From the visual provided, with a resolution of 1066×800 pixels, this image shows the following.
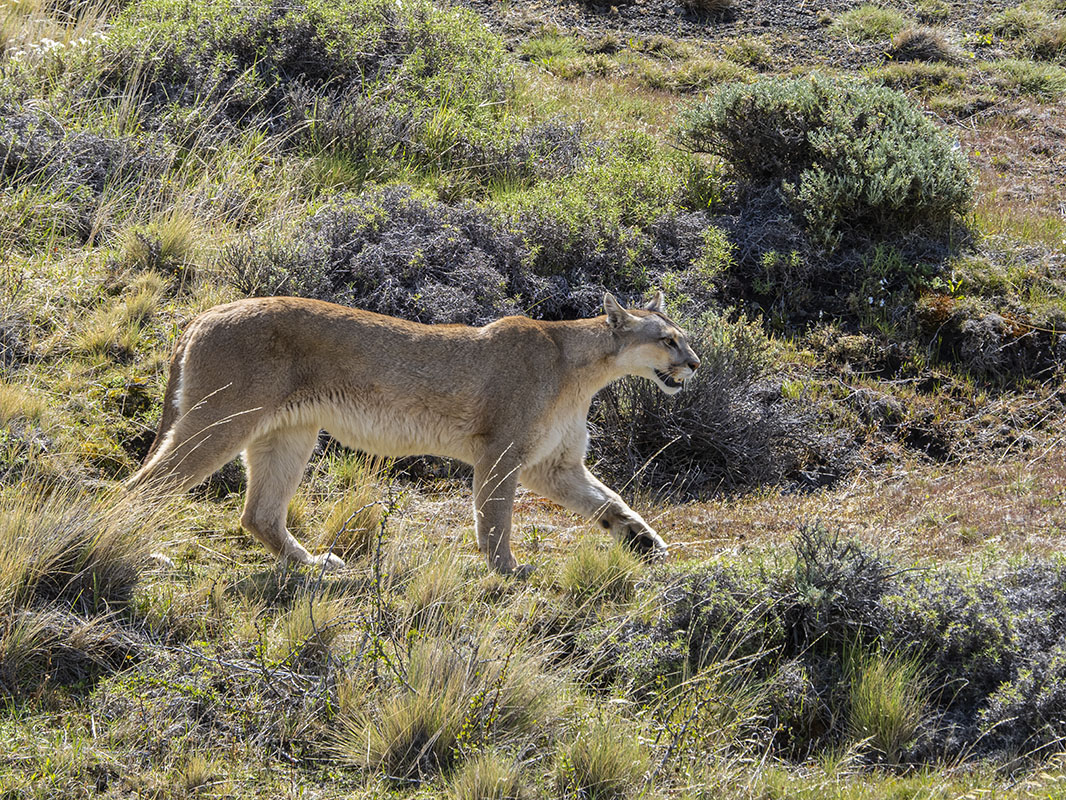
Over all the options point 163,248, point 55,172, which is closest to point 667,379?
point 163,248

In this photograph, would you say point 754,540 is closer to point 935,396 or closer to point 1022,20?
point 935,396

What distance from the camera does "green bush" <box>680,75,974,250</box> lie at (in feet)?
35.5

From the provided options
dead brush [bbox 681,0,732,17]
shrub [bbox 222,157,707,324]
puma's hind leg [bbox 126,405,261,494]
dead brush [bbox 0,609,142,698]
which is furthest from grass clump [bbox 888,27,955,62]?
dead brush [bbox 0,609,142,698]

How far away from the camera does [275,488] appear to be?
675 cm

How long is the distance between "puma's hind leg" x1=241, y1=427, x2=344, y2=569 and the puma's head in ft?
7.12

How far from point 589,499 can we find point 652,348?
3.70ft

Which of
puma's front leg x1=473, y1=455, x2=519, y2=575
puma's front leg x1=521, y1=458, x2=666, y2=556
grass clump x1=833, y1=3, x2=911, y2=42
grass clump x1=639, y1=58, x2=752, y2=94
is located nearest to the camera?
puma's front leg x1=473, y1=455, x2=519, y2=575

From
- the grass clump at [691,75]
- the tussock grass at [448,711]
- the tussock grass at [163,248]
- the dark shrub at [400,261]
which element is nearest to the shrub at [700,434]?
the dark shrub at [400,261]

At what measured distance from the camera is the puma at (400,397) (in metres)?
6.26

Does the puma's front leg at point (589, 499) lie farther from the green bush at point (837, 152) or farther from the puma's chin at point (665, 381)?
the green bush at point (837, 152)

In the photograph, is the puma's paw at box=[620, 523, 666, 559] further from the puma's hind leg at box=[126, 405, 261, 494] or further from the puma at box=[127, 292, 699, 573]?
the puma's hind leg at box=[126, 405, 261, 494]

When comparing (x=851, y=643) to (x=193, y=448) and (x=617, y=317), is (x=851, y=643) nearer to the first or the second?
(x=617, y=317)

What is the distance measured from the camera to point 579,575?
20.8 ft

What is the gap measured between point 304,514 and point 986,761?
4.54 metres
